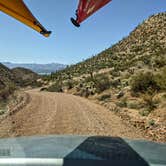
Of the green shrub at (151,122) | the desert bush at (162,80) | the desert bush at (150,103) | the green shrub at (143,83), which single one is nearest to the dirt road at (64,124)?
the green shrub at (151,122)

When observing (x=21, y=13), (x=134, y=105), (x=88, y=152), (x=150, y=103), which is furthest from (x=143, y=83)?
(x=88, y=152)

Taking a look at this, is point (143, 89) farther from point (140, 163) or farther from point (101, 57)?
point (101, 57)

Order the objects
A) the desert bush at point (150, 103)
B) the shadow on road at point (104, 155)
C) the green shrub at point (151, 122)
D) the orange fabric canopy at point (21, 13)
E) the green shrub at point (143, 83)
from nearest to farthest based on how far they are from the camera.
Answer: the shadow on road at point (104, 155), the orange fabric canopy at point (21, 13), the green shrub at point (151, 122), the desert bush at point (150, 103), the green shrub at point (143, 83)

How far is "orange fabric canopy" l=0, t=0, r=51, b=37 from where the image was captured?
11.3 ft

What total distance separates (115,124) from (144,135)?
261 centimetres

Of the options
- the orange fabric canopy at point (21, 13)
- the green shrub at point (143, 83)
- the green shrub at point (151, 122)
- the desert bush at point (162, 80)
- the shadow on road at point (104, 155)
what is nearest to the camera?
the shadow on road at point (104, 155)

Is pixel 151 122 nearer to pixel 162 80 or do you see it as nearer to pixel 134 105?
pixel 134 105

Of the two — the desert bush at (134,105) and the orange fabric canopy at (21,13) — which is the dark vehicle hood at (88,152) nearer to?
the orange fabric canopy at (21,13)

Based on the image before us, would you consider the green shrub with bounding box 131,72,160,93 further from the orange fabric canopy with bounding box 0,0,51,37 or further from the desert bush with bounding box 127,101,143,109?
the orange fabric canopy with bounding box 0,0,51,37

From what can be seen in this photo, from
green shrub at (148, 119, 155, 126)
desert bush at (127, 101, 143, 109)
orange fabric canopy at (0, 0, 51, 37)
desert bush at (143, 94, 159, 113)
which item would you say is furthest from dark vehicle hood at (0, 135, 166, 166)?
desert bush at (127, 101, 143, 109)

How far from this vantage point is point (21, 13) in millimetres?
3650

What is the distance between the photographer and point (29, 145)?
10.7ft

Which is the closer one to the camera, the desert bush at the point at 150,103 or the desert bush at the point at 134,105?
the desert bush at the point at 150,103

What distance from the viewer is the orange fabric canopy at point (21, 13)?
345cm
